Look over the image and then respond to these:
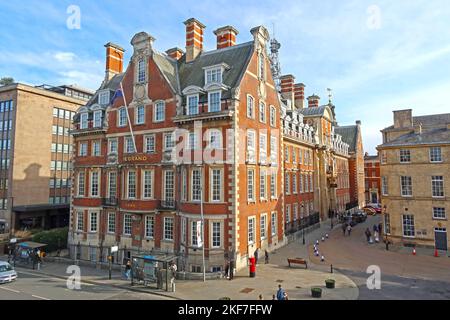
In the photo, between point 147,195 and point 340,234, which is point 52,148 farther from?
point 340,234

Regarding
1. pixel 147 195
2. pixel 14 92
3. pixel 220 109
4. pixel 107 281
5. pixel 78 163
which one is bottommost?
pixel 107 281

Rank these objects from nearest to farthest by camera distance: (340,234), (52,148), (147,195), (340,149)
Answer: (147,195) < (340,234) < (52,148) < (340,149)

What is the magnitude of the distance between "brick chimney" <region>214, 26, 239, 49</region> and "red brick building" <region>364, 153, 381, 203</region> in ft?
212

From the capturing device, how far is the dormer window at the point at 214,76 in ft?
94.1

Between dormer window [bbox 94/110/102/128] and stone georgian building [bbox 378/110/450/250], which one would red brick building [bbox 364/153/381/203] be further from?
dormer window [bbox 94/110/102/128]

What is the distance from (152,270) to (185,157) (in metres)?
9.99

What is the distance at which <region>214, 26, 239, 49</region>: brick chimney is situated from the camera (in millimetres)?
33662

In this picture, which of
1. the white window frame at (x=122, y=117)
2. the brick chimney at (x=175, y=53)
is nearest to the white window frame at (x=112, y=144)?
the white window frame at (x=122, y=117)

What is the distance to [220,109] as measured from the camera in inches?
1078

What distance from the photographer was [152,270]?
22.8 m

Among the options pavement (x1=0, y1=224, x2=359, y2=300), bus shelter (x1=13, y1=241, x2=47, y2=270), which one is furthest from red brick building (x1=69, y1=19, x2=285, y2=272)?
bus shelter (x1=13, y1=241, x2=47, y2=270)

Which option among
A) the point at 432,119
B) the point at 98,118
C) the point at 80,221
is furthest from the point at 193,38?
the point at 432,119

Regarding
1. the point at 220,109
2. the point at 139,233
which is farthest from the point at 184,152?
the point at 139,233

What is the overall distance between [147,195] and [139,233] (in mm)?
3800
